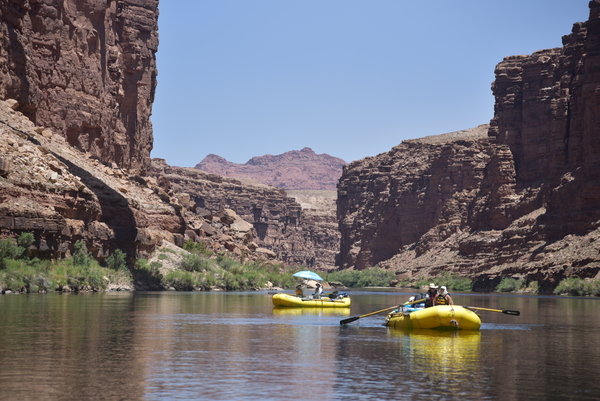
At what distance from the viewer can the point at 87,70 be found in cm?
7800

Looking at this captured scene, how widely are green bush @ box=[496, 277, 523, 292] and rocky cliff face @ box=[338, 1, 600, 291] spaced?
1714 millimetres

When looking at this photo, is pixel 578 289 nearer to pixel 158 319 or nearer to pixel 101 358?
pixel 158 319

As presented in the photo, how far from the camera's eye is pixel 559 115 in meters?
112

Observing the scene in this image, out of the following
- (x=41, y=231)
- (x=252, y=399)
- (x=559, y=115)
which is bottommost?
(x=252, y=399)

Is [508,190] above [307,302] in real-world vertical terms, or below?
above

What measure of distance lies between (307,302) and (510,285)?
5452 cm

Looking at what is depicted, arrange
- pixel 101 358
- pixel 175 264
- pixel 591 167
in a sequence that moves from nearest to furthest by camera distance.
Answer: pixel 101 358
pixel 175 264
pixel 591 167

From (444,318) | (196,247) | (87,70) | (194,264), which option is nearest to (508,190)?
(196,247)

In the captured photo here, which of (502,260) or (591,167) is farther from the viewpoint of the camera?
(502,260)

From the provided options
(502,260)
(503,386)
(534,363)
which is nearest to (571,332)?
(534,363)

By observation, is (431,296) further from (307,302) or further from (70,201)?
(70,201)

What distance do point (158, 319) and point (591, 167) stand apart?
75.0 meters

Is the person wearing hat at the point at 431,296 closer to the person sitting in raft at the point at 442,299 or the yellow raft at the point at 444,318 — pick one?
the person sitting in raft at the point at 442,299

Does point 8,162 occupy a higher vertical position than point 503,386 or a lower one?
higher
